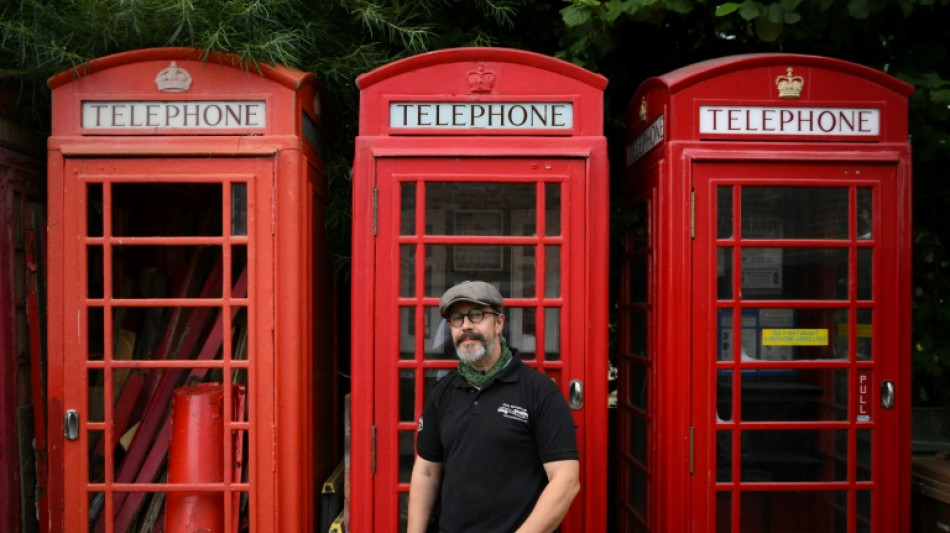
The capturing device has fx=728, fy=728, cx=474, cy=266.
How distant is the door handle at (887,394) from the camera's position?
3221 millimetres

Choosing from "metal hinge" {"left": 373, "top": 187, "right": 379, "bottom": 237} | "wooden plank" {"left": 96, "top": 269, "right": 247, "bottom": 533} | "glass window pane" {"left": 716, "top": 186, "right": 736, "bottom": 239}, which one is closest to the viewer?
"metal hinge" {"left": 373, "top": 187, "right": 379, "bottom": 237}

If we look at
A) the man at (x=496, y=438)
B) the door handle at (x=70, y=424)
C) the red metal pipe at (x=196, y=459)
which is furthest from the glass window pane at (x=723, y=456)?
the door handle at (x=70, y=424)

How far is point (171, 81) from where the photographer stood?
3191 millimetres

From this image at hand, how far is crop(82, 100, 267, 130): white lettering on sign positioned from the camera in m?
3.19

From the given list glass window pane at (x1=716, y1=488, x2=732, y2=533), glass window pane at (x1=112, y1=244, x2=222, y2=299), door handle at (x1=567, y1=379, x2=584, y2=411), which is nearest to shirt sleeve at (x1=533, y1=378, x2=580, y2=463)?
door handle at (x1=567, y1=379, x2=584, y2=411)

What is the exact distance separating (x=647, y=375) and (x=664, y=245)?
72 cm

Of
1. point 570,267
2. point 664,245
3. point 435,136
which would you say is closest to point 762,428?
point 664,245

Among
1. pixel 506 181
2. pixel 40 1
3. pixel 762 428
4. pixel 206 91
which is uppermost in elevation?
pixel 40 1

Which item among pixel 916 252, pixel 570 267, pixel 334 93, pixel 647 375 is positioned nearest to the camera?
pixel 570 267

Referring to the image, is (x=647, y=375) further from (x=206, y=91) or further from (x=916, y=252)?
(x=206, y=91)

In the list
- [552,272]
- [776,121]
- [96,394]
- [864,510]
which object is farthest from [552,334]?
[96,394]

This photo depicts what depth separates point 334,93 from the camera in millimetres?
3961

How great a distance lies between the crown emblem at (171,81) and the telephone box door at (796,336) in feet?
7.53

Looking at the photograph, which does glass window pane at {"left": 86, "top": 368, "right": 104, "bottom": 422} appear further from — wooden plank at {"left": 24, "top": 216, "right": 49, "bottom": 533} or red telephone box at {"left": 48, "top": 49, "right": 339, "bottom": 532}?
red telephone box at {"left": 48, "top": 49, "right": 339, "bottom": 532}
